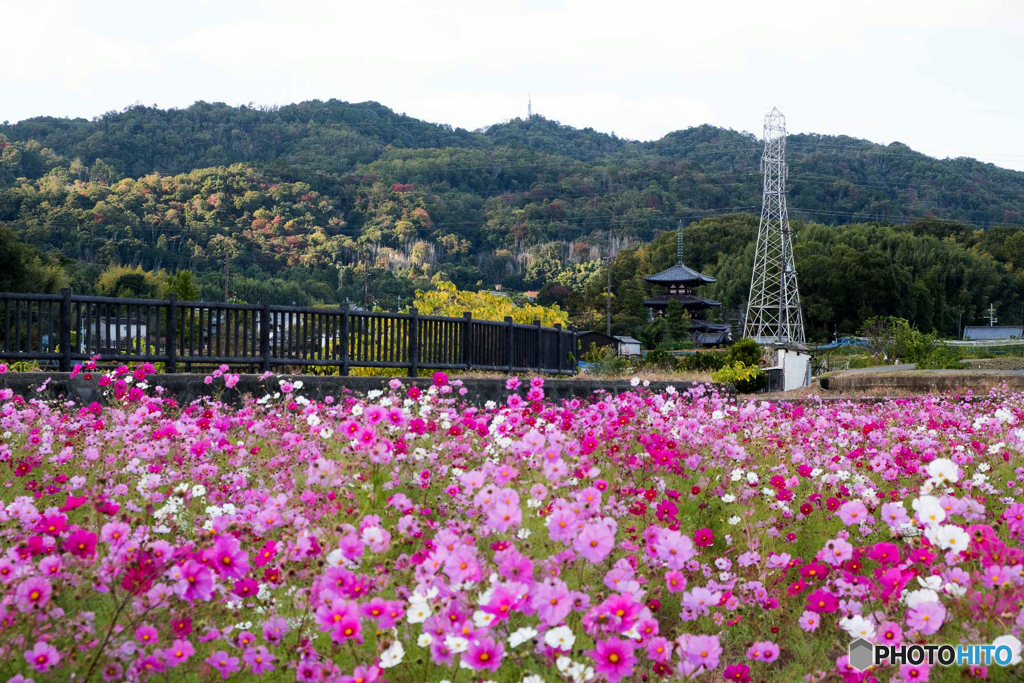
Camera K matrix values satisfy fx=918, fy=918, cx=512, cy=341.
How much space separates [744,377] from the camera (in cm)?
A: 2209

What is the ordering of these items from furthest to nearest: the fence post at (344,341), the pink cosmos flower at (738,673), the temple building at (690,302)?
the temple building at (690,302) → the fence post at (344,341) → the pink cosmos flower at (738,673)

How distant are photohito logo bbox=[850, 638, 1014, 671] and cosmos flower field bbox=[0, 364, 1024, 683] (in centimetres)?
5

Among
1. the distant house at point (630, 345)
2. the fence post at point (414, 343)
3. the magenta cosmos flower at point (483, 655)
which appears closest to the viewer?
the magenta cosmos flower at point (483, 655)

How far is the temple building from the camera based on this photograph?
259 ft

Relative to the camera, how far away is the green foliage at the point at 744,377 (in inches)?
864

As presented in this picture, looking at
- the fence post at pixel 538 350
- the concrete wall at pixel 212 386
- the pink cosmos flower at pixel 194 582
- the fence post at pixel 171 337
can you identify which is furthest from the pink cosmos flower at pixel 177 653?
the fence post at pixel 538 350

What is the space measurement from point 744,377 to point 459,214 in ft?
321

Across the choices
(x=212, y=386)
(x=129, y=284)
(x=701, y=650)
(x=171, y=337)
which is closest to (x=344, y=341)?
(x=171, y=337)

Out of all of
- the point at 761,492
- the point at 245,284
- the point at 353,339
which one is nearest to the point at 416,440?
the point at 761,492

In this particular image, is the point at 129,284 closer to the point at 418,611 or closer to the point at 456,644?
the point at 418,611


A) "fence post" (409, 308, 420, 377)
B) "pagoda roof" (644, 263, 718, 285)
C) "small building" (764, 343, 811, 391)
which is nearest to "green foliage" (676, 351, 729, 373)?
"small building" (764, 343, 811, 391)

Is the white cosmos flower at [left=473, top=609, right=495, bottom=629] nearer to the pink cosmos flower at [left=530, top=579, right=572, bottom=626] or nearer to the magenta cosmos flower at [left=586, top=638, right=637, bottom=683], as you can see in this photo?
the pink cosmos flower at [left=530, top=579, right=572, bottom=626]

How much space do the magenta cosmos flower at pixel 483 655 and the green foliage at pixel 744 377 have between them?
783 inches

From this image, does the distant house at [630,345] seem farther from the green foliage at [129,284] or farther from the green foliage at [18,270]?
the green foliage at [18,270]
